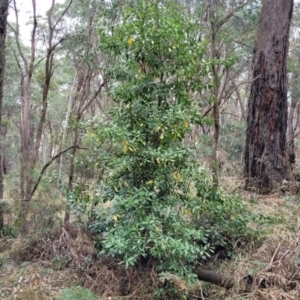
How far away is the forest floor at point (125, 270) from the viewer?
343cm

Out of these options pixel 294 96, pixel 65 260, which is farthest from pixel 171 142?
pixel 294 96

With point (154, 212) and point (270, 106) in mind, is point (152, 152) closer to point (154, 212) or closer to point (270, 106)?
point (154, 212)

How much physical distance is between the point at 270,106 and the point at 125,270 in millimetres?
3723

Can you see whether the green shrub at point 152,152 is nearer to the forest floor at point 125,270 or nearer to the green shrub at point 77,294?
the forest floor at point 125,270

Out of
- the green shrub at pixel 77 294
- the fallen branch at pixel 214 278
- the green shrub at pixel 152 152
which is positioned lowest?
the green shrub at pixel 77 294

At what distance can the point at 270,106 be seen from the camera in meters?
6.04

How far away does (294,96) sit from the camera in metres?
13.5

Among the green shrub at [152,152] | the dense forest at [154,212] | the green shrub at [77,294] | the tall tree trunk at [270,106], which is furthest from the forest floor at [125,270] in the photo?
the tall tree trunk at [270,106]

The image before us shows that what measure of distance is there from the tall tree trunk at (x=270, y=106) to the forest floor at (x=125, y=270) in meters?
0.90

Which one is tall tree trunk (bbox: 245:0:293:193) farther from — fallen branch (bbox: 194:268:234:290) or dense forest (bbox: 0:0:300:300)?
fallen branch (bbox: 194:268:234:290)

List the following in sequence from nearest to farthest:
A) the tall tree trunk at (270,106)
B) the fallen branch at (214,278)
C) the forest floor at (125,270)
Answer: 1. the forest floor at (125,270)
2. the fallen branch at (214,278)
3. the tall tree trunk at (270,106)

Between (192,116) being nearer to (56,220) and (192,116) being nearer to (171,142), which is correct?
(171,142)

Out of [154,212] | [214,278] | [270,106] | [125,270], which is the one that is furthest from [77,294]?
[270,106]

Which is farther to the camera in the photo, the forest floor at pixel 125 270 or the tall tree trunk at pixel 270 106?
the tall tree trunk at pixel 270 106
